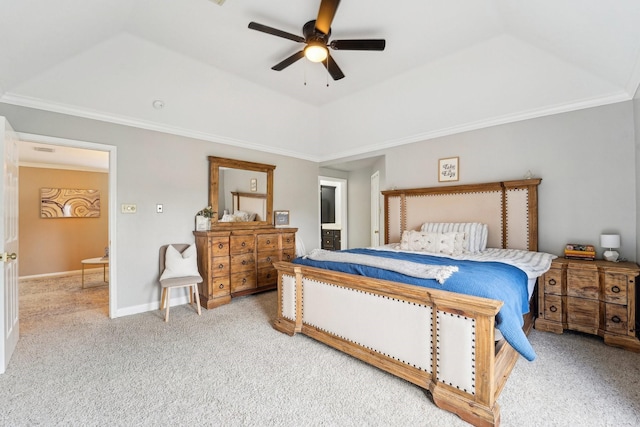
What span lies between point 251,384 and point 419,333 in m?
1.25

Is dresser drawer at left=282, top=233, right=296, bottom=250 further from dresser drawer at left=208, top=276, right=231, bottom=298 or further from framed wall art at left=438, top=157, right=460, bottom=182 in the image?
framed wall art at left=438, top=157, right=460, bottom=182

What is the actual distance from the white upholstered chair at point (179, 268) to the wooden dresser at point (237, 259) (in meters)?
0.16

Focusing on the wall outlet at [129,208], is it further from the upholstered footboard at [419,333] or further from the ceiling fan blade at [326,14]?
the ceiling fan blade at [326,14]

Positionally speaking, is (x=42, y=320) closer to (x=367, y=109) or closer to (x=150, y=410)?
(x=150, y=410)

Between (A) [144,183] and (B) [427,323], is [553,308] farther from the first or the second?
(A) [144,183]

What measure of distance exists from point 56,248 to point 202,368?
5792 millimetres

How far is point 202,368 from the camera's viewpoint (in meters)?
2.24

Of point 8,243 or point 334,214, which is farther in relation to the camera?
point 334,214

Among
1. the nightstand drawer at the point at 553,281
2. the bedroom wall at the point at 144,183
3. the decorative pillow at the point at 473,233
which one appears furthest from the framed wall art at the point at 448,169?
the bedroom wall at the point at 144,183

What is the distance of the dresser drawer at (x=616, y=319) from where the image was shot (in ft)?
8.14

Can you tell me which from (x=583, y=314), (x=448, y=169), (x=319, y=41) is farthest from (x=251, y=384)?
(x=448, y=169)

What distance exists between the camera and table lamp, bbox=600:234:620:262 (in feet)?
8.89

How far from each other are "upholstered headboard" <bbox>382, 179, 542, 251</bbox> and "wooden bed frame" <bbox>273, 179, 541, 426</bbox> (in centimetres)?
1

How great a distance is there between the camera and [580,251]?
287 cm
